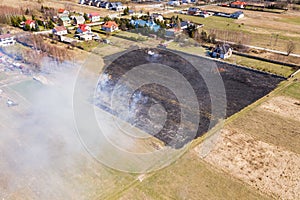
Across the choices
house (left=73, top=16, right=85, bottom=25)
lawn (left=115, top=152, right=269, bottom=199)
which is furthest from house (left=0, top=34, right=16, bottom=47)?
lawn (left=115, top=152, right=269, bottom=199)

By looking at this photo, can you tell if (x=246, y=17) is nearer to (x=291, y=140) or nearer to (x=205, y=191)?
(x=291, y=140)

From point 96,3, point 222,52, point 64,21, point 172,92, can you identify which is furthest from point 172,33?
point 96,3

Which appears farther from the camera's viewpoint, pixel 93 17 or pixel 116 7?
pixel 116 7

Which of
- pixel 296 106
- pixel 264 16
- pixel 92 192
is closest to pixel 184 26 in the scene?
pixel 264 16

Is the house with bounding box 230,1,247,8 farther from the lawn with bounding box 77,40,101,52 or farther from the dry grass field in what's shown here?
the dry grass field

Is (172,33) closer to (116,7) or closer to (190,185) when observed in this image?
(116,7)
